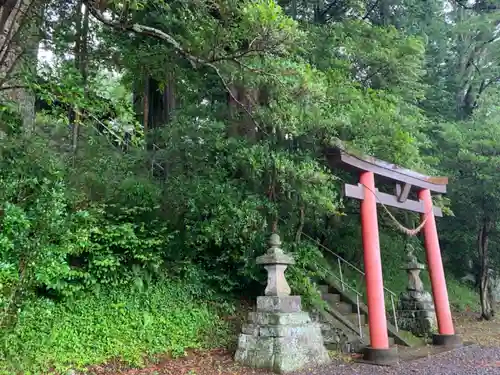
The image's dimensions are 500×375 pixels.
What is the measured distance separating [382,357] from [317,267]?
2448mm

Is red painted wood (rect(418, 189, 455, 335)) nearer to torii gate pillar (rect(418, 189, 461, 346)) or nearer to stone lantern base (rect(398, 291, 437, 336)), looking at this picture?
torii gate pillar (rect(418, 189, 461, 346))

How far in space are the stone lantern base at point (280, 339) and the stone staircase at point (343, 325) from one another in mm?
894

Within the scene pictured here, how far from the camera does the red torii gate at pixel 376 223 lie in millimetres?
6086

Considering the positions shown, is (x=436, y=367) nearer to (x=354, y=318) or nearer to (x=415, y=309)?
(x=354, y=318)

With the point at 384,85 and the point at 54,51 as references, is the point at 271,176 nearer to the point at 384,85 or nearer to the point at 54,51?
the point at 384,85

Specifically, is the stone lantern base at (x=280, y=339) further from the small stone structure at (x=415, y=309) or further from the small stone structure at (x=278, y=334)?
the small stone structure at (x=415, y=309)

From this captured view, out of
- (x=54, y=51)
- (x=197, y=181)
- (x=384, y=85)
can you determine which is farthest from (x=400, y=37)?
(x=54, y=51)

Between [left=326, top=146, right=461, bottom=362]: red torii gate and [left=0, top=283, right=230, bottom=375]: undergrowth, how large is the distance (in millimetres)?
2355

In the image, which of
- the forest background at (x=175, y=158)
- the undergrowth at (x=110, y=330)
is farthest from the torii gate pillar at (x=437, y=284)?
the undergrowth at (x=110, y=330)

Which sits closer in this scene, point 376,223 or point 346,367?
point 346,367

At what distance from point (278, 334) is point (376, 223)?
8.22ft

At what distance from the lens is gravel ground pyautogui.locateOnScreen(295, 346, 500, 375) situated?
5.37 meters

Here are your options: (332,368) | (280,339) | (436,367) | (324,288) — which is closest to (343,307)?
(324,288)

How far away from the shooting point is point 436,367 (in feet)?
18.7
